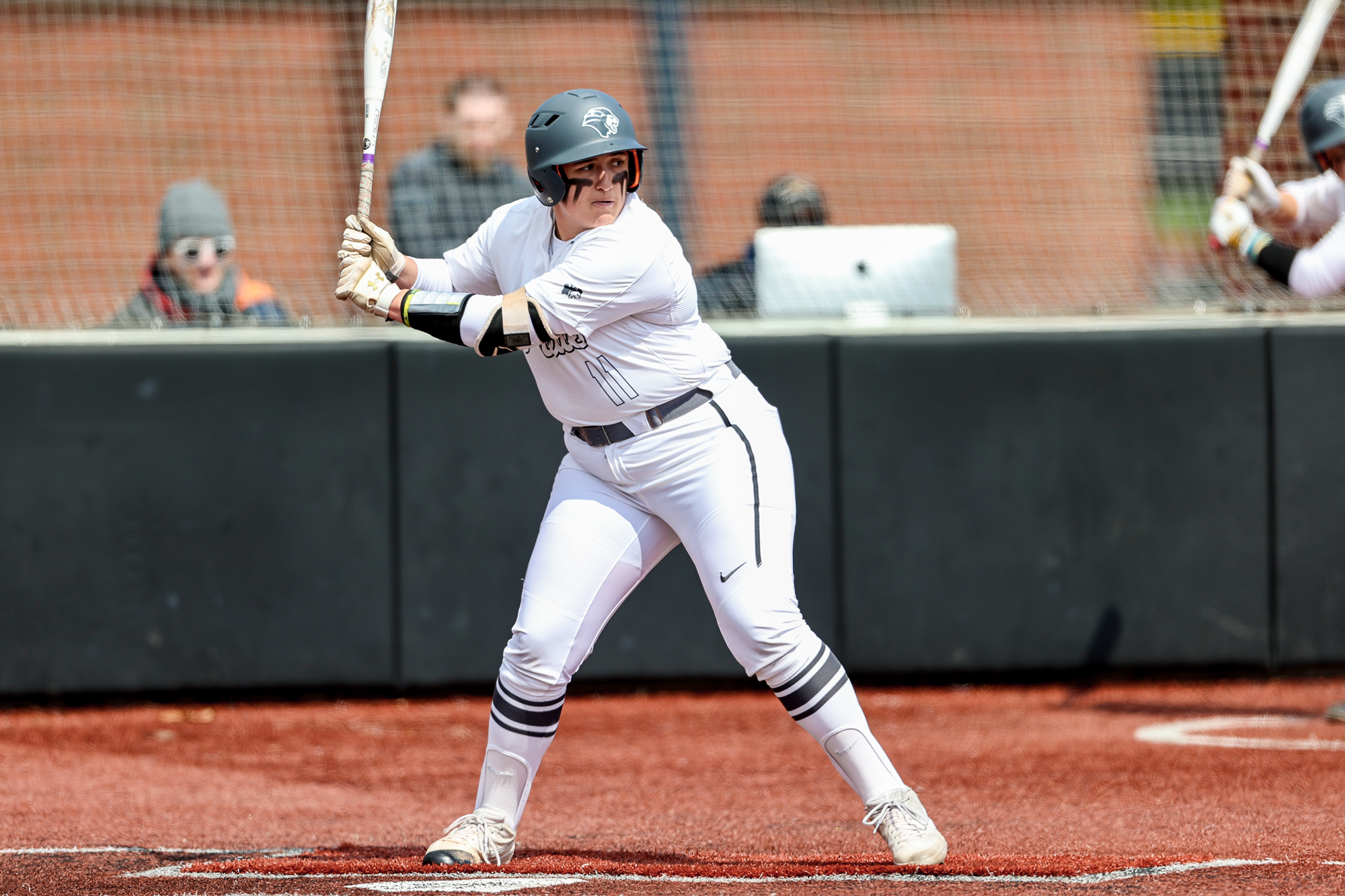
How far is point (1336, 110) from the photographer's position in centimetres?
561

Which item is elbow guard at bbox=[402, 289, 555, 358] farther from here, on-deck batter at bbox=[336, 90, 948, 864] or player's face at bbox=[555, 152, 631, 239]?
player's face at bbox=[555, 152, 631, 239]

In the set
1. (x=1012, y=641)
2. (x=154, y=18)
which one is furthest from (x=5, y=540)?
(x=1012, y=641)

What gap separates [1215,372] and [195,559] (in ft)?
13.9

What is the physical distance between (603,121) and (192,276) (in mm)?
3377

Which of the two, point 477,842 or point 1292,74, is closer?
point 477,842

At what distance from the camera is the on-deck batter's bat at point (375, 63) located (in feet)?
12.3

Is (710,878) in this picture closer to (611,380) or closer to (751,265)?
(611,380)

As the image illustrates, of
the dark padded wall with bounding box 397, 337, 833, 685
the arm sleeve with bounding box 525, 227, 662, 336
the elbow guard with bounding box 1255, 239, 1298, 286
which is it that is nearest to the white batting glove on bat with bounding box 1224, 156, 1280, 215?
the elbow guard with bounding box 1255, 239, 1298, 286

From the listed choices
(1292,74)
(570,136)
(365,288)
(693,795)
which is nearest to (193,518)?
(693,795)

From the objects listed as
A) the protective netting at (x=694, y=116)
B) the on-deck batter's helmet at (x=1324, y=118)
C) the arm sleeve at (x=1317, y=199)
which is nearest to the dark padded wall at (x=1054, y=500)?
the protective netting at (x=694, y=116)

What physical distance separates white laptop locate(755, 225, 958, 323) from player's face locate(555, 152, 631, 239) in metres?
2.96

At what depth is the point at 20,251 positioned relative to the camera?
6.57 metres

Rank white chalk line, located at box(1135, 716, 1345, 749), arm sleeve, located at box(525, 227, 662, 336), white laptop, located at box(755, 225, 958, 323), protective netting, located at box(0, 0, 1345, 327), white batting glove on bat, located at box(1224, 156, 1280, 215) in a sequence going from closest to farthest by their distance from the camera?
arm sleeve, located at box(525, 227, 662, 336) < white chalk line, located at box(1135, 716, 1345, 749) < white batting glove on bat, located at box(1224, 156, 1280, 215) < white laptop, located at box(755, 225, 958, 323) < protective netting, located at box(0, 0, 1345, 327)

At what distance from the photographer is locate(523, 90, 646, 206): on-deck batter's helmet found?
11.3ft
